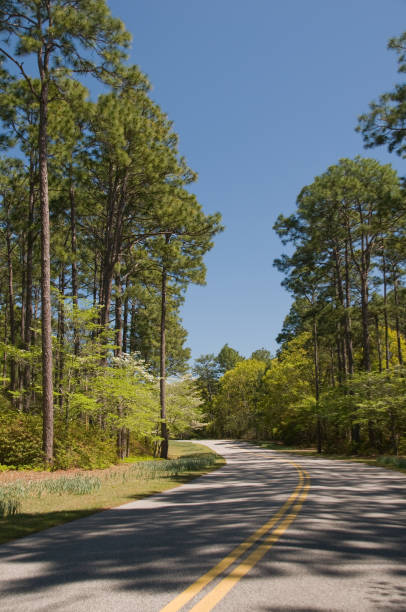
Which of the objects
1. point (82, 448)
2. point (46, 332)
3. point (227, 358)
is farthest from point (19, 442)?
point (227, 358)

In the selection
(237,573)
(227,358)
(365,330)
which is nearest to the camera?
(237,573)

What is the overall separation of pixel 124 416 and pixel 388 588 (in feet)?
60.4

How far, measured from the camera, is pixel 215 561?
4348 millimetres

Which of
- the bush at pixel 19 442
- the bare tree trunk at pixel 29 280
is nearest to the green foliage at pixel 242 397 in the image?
the bare tree trunk at pixel 29 280

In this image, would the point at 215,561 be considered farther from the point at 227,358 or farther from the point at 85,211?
the point at 227,358

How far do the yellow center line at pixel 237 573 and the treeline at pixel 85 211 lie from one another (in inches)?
427

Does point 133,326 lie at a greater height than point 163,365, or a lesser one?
greater

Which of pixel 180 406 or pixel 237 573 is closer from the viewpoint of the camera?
→ pixel 237 573

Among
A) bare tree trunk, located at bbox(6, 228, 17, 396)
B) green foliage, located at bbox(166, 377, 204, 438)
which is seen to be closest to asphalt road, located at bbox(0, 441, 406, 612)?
bare tree trunk, located at bbox(6, 228, 17, 396)

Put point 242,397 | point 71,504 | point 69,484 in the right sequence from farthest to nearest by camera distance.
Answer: point 242,397 < point 69,484 < point 71,504

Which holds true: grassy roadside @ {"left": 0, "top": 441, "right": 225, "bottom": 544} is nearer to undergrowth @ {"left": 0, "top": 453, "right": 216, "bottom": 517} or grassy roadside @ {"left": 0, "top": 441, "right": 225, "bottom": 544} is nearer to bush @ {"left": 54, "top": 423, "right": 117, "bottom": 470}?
undergrowth @ {"left": 0, "top": 453, "right": 216, "bottom": 517}

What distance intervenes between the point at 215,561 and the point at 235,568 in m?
0.31

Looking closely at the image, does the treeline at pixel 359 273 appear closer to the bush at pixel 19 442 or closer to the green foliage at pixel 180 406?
the green foliage at pixel 180 406

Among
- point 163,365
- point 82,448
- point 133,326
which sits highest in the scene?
point 133,326
